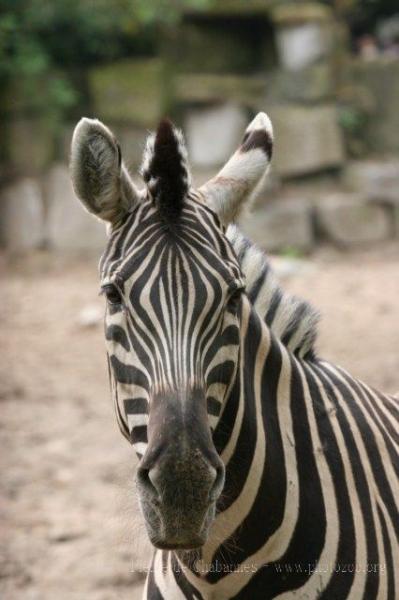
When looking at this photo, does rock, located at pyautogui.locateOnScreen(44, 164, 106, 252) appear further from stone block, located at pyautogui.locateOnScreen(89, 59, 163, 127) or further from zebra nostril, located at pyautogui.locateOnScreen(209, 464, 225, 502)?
zebra nostril, located at pyautogui.locateOnScreen(209, 464, 225, 502)

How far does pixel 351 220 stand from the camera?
13477 millimetres

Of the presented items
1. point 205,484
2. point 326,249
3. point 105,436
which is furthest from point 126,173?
point 326,249

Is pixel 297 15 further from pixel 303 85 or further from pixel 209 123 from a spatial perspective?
pixel 209 123

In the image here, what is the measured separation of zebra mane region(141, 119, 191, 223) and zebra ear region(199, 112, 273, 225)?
0.65ft

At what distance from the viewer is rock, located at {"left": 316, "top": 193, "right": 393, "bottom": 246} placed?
1339 cm

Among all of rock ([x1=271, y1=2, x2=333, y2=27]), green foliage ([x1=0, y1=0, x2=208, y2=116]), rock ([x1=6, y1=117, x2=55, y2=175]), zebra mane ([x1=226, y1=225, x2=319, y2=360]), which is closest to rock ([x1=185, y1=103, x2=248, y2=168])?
green foliage ([x1=0, y1=0, x2=208, y2=116])

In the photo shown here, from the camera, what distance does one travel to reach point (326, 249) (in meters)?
13.4

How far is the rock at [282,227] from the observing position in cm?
1302

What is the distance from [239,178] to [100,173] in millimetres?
433

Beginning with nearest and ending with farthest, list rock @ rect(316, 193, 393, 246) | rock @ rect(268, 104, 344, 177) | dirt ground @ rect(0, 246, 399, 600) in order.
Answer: dirt ground @ rect(0, 246, 399, 600) < rock @ rect(316, 193, 393, 246) < rock @ rect(268, 104, 344, 177)

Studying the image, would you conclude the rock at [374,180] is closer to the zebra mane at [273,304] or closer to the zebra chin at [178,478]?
the zebra mane at [273,304]

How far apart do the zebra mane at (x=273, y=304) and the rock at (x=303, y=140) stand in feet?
34.6

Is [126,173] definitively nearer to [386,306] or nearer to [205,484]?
[205,484]

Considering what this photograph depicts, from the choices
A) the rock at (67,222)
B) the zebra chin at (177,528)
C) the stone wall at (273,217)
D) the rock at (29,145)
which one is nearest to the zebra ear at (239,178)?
the zebra chin at (177,528)
